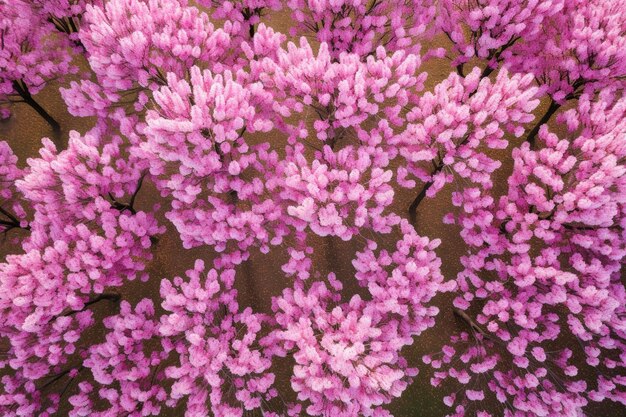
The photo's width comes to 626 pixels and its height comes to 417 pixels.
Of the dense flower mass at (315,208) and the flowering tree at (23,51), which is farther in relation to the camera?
the flowering tree at (23,51)

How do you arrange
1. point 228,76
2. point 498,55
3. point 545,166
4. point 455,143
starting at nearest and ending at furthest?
point 228,76 → point 545,166 → point 455,143 → point 498,55

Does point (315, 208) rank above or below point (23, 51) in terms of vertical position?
above

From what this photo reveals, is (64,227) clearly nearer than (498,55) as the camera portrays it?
Yes

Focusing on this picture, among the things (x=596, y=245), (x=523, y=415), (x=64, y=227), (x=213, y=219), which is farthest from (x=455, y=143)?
(x=64, y=227)

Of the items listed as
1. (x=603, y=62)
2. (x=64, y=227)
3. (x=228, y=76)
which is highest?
(x=603, y=62)

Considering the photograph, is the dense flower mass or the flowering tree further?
the flowering tree

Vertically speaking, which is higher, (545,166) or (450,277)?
(545,166)

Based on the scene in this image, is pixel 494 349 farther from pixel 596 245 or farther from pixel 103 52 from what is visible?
pixel 103 52

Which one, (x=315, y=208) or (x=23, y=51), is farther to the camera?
(x=23, y=51)
